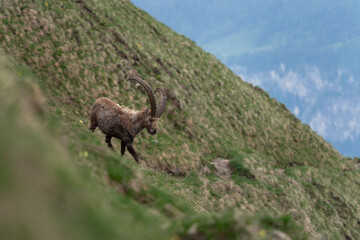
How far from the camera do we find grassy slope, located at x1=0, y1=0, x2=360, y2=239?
1097 inches

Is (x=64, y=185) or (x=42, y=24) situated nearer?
(x=64, y=185)

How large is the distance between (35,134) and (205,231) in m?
3.57

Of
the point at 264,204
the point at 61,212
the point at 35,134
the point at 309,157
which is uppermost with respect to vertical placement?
the point at 309,157

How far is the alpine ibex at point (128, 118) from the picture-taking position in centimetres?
1711

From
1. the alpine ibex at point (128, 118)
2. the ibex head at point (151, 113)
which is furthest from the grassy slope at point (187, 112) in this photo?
the ibex head at point (151, 113)

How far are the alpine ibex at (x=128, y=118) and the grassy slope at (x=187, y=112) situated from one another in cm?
110

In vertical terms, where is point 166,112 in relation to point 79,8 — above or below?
below

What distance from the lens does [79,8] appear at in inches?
1521

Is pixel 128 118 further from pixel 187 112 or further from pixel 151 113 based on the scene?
pixel 187 112

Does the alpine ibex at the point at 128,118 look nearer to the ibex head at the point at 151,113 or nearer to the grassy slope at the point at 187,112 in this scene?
the ibex head at the point at 151,113

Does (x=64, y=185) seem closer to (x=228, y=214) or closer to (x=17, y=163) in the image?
(x=17, y=163)

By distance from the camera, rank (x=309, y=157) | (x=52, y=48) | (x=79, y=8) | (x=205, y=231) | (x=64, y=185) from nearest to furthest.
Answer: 1. (x=64, y=185)
2. (x=205, y=231)
3. (x=52, y=48)
4. (x=79, y=8)
5. (x=309, y=157)

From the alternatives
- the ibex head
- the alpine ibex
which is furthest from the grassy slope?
the ibex head

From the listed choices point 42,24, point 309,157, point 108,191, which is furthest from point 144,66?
point 108,191
